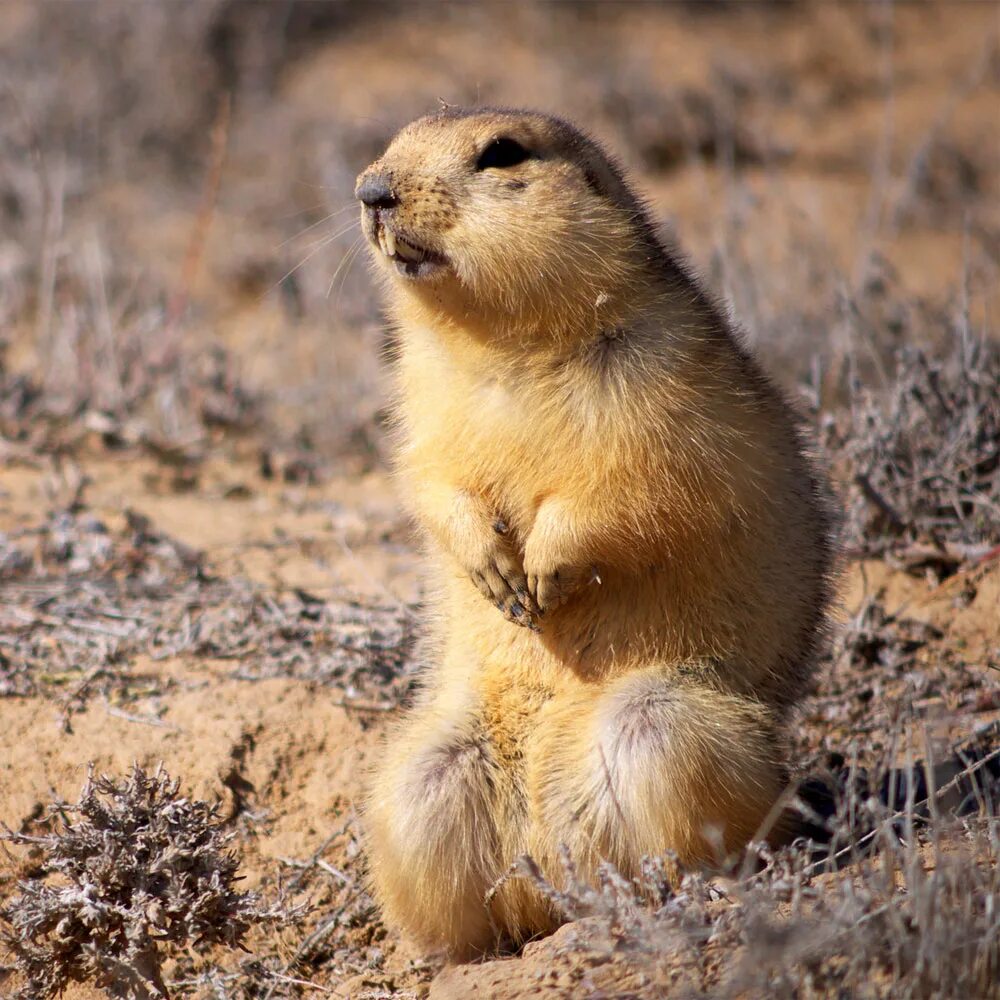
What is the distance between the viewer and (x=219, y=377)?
22.9 ft

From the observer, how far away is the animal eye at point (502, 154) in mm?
3715

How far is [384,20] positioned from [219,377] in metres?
6.61

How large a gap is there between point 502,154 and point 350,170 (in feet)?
19.6

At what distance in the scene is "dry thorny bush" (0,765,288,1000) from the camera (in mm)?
3426

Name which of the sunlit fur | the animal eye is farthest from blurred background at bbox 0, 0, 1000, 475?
the animal eye

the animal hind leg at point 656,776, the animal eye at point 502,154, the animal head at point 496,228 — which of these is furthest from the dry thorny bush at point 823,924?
the animal eye at point 502,154

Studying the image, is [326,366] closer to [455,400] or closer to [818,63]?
[455,400]

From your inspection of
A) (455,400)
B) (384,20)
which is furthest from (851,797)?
(384,20)

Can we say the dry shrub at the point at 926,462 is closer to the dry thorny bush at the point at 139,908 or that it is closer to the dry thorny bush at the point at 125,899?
the dry thorny bush at the point at 139,908

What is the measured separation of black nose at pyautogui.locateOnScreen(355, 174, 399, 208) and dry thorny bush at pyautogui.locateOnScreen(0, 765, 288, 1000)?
5.45 feet

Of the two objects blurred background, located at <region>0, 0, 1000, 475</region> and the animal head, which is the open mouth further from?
blurred background, located at <region>0, 0, 1000, 475</region>

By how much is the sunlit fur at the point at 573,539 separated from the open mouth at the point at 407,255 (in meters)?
0.03

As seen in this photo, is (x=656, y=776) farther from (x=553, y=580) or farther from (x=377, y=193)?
(x=377, y=193)

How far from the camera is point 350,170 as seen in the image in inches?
372
